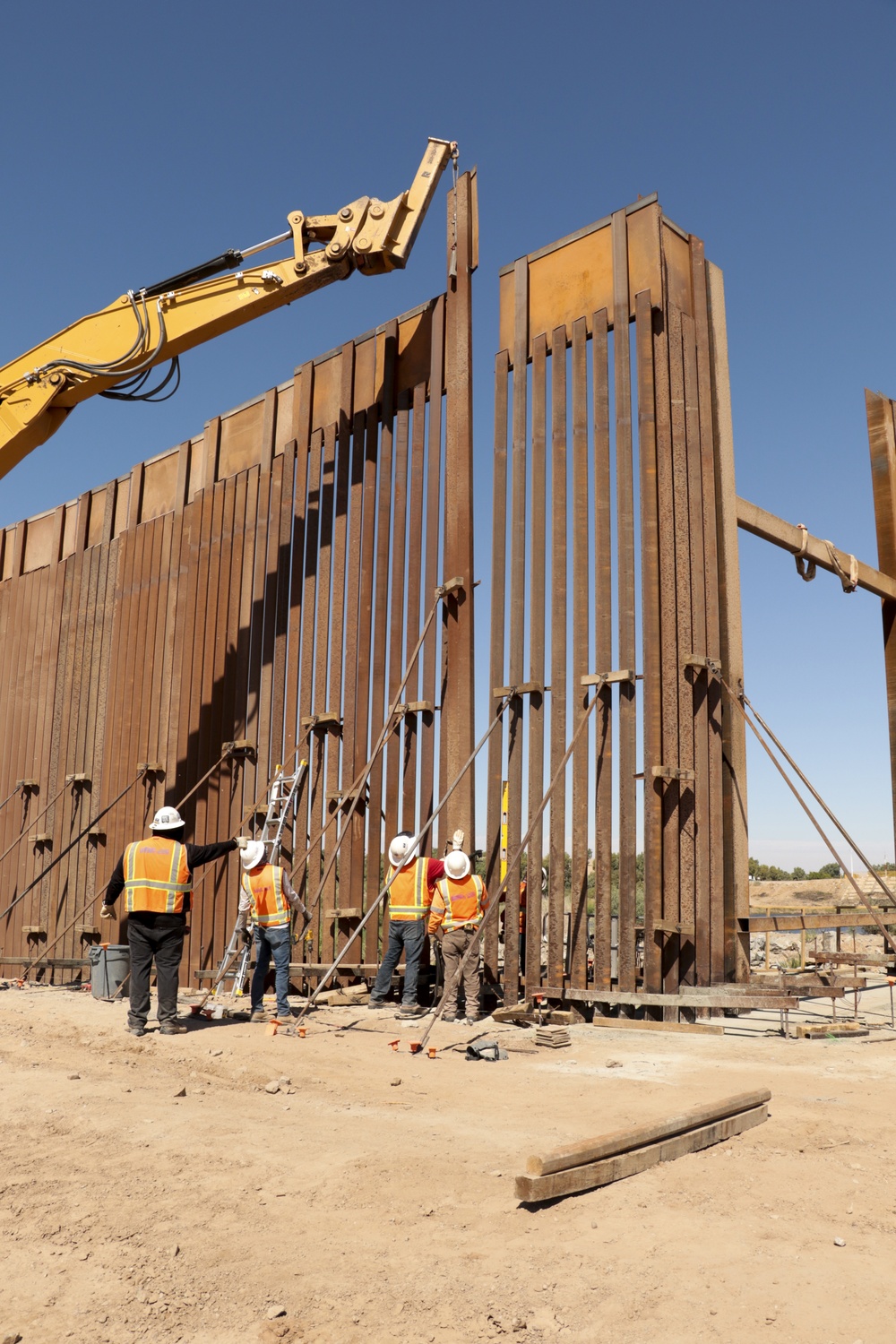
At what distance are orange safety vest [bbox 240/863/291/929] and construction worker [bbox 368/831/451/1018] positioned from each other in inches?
50.7

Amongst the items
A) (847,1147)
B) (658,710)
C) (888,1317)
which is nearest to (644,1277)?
(888,1317)

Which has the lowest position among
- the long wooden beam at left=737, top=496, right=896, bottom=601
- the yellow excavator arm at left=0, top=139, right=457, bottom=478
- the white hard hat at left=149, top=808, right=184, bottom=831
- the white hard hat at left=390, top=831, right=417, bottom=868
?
the white hard hat at left=390, top=831, right=417, bottom=868

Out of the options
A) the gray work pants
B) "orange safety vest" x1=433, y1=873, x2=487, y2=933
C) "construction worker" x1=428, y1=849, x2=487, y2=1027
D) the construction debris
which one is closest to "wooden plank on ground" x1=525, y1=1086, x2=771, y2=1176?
the construction debris

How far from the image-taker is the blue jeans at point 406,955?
11.9 meters

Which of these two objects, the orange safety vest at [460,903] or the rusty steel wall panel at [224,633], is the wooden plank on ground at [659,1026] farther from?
the rusty steel wall panel at [224,633]

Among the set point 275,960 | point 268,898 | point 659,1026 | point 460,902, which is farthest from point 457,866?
point 659,1026

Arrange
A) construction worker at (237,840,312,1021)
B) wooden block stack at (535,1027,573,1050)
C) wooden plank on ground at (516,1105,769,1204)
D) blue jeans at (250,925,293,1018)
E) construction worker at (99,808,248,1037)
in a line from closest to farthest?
wooden plank on ground at (516,1105,769,1204) → wooden block stack at (535,1027,573,1050) → construction worker at (99,808,248,1037) → blue jeans at (250,925,293,1018) → construction worker at (237,840,312,1021)

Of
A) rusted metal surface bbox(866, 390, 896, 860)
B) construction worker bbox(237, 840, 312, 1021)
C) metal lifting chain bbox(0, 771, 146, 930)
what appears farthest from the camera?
metal lifting chain bbox(0, 771, 146, 930)

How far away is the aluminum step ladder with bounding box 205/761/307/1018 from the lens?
14039mm

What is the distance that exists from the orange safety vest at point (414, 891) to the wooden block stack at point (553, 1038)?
2534 mm

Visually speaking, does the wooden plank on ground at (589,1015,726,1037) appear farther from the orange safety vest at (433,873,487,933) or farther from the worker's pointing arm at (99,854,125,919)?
the worker's pointing arm at (99,854,125,919)

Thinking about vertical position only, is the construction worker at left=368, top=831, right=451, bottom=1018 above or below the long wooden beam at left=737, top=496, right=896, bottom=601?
below

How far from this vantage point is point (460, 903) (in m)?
11.5

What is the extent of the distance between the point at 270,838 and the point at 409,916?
3.42 m
